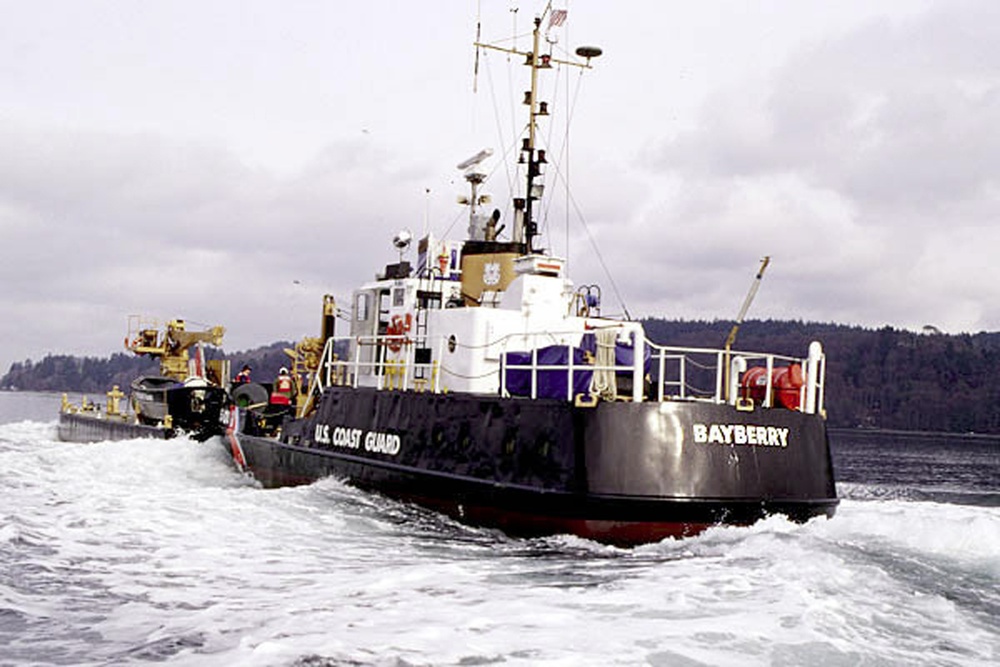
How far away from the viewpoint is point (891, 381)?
472 ft

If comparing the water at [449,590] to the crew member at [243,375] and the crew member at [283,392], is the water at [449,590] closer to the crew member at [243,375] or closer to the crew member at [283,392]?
the crew member at [283,392]

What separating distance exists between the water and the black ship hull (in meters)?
0.28

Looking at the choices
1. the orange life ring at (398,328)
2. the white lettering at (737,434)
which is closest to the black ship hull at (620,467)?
the white lettering at (737,434)

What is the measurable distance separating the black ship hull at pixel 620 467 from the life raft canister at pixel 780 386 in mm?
378

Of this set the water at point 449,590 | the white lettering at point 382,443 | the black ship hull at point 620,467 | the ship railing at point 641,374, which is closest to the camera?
the water at point 449,590

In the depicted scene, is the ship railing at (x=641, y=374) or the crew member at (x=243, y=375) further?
the crew member at (x=243, y=375)

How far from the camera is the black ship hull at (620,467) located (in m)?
11.1

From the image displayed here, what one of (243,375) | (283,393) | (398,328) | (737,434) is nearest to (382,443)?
(398,328)

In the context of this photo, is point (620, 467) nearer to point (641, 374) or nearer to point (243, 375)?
point (641, 374)

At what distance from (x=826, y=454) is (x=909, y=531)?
4.82ft

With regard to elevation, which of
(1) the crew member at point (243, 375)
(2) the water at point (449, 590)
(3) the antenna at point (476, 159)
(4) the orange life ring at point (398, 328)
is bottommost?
(2) the water at point (449, 590)

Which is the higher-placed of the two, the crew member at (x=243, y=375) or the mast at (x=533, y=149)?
the mast at (x=533, y=149)

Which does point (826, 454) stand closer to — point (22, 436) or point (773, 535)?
point (773, 535)

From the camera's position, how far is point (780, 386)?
12.4 metres
